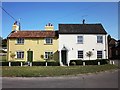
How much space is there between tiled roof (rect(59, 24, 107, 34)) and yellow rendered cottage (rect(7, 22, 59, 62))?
6.68ft

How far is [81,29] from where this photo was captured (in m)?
38.3

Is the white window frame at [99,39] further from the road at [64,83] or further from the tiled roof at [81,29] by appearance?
the road at [64,83]

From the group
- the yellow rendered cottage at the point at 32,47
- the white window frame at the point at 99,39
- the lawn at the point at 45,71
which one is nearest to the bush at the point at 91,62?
the white window frame at the point at 99,39

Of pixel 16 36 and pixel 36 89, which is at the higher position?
pixel 16 36

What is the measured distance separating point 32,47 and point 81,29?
9.15 metres

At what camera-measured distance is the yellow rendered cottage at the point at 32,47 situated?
37250mm

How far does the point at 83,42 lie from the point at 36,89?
2585cm

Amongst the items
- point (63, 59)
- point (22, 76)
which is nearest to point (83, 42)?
point (63, 59)

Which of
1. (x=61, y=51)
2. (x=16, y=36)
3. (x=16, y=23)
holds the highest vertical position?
(x=16, y=23)

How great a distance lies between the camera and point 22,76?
19359mm

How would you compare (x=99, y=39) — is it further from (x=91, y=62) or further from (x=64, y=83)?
(x=64, y=83)

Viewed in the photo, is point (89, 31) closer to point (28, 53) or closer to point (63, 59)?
point (63, 59)

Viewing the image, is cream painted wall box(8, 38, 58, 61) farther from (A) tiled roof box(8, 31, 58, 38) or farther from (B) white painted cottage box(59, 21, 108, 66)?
(B) white painted cottage box(59, 21, 108, 66)

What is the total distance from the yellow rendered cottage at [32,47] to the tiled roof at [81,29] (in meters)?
2.04
